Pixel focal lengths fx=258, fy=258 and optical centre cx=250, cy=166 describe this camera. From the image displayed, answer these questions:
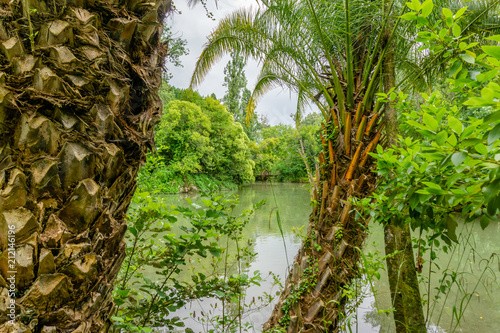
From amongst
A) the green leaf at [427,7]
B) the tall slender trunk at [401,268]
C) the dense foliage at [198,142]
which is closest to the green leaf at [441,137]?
the green leaf at [427,7]

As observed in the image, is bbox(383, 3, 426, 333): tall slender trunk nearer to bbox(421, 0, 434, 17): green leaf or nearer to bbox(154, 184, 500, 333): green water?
bbox(154, 184, 500, 333): green water

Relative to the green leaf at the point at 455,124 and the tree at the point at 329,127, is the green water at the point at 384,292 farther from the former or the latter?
the green leaf at the point at 455,124

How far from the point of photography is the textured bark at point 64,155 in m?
0.69

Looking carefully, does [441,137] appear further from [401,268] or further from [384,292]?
[401,268]

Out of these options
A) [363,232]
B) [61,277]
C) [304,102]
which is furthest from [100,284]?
[304,102]

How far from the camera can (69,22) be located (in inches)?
31.6

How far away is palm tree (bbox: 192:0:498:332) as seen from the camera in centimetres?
187

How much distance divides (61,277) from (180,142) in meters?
15.9

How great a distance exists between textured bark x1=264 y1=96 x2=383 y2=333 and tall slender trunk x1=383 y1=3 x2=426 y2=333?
0.47 feet

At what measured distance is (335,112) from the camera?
2365 mm

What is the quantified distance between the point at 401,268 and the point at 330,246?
758mm

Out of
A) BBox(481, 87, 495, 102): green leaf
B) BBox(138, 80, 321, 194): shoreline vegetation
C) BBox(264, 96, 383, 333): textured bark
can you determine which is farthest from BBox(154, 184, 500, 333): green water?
BBox(138, 80, 321, 194): shoreline vegetation

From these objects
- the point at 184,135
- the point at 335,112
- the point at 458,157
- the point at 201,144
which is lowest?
the point at 458,157

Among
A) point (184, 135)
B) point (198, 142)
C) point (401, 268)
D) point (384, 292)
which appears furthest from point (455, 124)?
point (198, 142)
